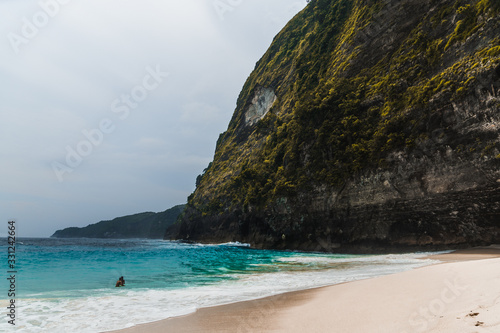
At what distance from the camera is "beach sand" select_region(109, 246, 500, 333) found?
165 inches

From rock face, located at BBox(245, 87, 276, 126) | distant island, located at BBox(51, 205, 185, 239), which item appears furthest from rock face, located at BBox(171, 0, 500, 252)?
distant island, located at BBox(51, 205, 185, 239)

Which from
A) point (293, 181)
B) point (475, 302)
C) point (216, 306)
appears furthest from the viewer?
point (293, 181)

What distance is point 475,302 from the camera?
4.61 meters

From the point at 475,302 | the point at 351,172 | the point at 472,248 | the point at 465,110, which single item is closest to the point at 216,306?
the point at 475,302

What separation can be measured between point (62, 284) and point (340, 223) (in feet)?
84.5

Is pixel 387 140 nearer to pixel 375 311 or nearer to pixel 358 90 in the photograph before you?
pixel 358 90

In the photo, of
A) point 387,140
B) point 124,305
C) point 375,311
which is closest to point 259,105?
point 387,140

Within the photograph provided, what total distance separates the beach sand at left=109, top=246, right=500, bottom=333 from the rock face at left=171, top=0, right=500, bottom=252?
1625 centimetres

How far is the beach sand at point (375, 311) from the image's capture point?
420cm

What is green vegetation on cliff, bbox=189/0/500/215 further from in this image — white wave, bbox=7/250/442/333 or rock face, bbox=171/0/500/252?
white wave, bbox=7/250/442/333

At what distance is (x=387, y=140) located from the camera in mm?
26375

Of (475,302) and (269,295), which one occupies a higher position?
(475,302)

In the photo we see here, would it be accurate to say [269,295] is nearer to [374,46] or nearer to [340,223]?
[340,223]

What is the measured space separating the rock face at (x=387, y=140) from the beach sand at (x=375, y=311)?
16.3 m
